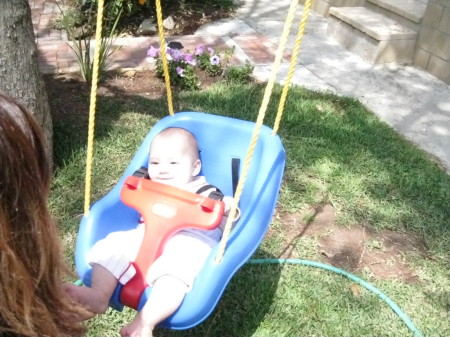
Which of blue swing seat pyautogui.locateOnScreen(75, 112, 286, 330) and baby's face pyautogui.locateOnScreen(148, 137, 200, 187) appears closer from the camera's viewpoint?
blue swing seat pyautogui.locateOnScreen(75, 112, 286, 330)

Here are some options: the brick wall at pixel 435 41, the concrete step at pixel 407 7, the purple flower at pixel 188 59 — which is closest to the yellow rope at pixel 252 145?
the purple flower at pixel 188 59

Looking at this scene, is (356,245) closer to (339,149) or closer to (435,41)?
(339,149)

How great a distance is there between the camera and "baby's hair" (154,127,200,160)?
6.33 feet

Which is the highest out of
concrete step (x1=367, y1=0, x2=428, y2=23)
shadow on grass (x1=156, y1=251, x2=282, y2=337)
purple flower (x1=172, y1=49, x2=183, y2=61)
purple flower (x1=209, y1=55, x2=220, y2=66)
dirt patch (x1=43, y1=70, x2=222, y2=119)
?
concrete step (x1=367, y1=0, x2=428, y2=23)

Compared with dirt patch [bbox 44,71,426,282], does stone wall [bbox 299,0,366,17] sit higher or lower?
higher

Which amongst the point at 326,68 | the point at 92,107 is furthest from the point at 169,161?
the point at 326,68

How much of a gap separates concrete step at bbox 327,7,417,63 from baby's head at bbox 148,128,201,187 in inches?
117

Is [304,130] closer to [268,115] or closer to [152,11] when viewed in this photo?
[268,115]

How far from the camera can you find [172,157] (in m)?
1.92

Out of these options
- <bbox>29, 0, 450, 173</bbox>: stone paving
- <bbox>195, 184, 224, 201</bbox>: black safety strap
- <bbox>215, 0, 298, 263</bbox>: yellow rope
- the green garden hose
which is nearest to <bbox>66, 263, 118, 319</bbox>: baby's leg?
<bbox>215, 0, 298, 263</bbox>: yellow rope

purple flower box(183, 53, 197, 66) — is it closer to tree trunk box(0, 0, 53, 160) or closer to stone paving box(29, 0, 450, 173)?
stone paving box(29, 0, 450, 173)

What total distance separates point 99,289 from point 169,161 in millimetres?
545

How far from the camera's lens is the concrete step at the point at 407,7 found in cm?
443

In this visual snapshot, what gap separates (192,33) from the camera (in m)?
4.99
